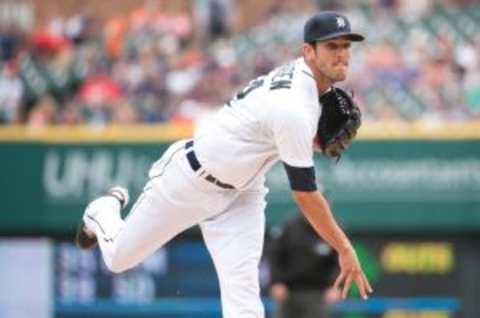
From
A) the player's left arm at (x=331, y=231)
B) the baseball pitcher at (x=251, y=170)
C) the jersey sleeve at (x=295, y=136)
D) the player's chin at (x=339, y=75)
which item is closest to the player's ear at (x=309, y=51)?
the baseball pitcher at (x=251, y=170)

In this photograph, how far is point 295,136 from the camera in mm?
6059

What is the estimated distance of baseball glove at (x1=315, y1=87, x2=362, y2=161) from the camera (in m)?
6.45

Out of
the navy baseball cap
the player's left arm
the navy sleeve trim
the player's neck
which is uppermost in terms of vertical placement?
the navy baseball cap

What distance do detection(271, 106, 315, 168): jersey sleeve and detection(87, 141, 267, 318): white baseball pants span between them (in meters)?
0.61

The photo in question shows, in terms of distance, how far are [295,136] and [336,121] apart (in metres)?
0.50

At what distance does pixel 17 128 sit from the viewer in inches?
479

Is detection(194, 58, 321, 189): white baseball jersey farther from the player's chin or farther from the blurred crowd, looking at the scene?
the blurred crowd

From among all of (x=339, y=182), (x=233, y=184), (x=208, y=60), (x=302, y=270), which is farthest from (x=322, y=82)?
(x=208, y=60)

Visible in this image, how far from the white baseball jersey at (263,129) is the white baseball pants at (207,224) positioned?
126 mm

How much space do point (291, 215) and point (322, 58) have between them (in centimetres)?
541

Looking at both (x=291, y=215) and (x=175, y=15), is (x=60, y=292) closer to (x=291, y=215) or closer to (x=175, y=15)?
(x=291, y=215)

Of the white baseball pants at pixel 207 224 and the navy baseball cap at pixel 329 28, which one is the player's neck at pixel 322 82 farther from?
the white baseball pants at pixel 207 224

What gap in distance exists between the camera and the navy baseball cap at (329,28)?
20.1ft

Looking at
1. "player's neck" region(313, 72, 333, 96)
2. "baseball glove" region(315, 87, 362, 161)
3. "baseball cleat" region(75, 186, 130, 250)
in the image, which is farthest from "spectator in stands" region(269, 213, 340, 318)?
"player's neck" region(313, 72, 333, 96)
